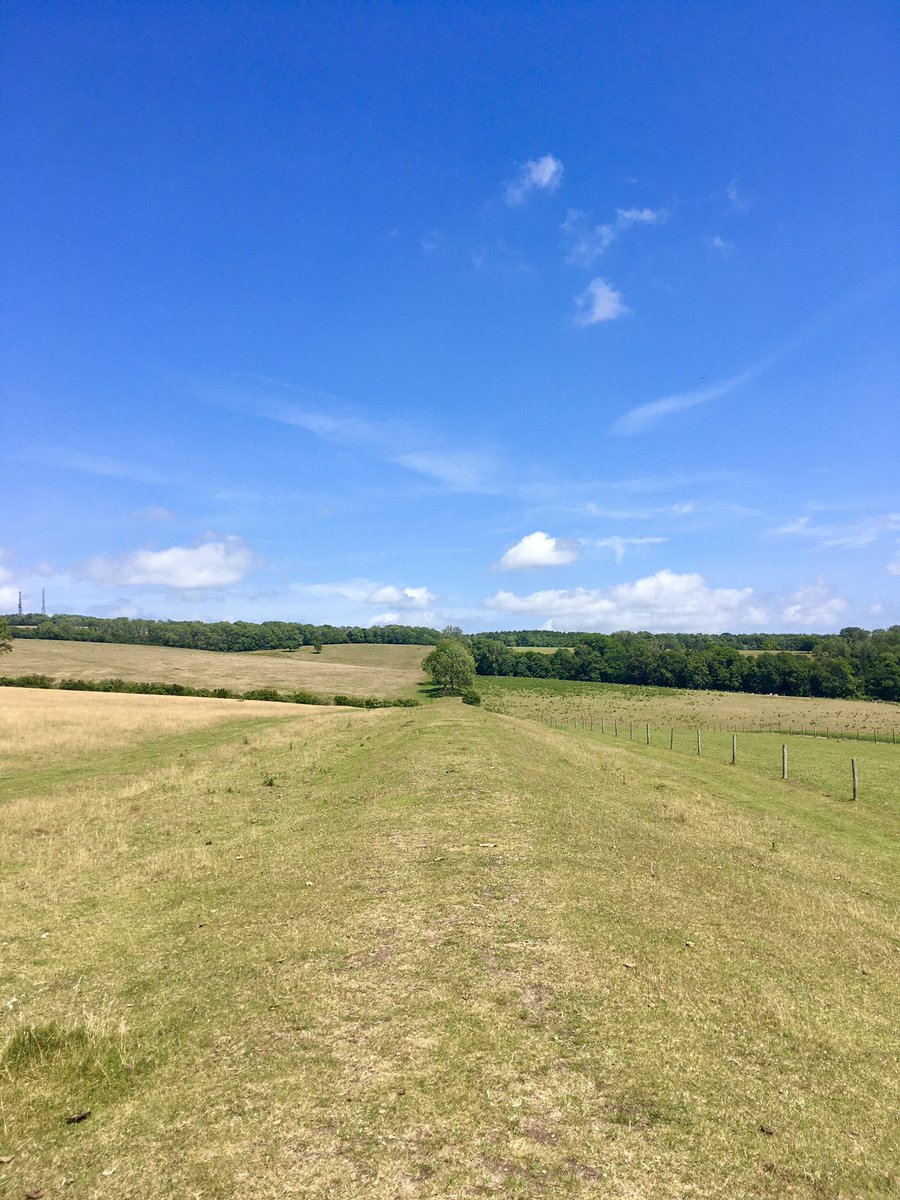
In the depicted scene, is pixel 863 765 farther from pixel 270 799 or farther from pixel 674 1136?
pixel 674 1136

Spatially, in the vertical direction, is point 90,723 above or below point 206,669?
below

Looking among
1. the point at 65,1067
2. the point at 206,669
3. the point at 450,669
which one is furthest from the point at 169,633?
the point at 65,1067

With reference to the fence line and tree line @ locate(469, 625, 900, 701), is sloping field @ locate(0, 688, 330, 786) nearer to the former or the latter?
the fence line

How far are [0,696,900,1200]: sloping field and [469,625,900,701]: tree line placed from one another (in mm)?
134634

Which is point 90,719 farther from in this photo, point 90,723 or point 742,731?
point 742,731

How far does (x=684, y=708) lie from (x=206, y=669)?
83592 mm

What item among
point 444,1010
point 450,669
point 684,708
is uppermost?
point 444,1010

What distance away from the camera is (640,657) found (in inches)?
6688

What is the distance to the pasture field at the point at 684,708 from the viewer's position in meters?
88.0

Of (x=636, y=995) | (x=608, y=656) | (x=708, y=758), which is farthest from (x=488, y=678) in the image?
A: (x=636, y=995)

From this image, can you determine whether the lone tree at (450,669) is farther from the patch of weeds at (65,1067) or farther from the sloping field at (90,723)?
the patch of weeds at (65,1067)

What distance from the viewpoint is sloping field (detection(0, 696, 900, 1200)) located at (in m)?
6.55

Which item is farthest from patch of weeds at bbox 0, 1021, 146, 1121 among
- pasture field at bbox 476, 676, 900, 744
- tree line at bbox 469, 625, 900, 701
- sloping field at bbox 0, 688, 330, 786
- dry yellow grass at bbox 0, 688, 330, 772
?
tree line at bbox 469, 625, 900, 701

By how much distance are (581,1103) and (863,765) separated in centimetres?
4514
